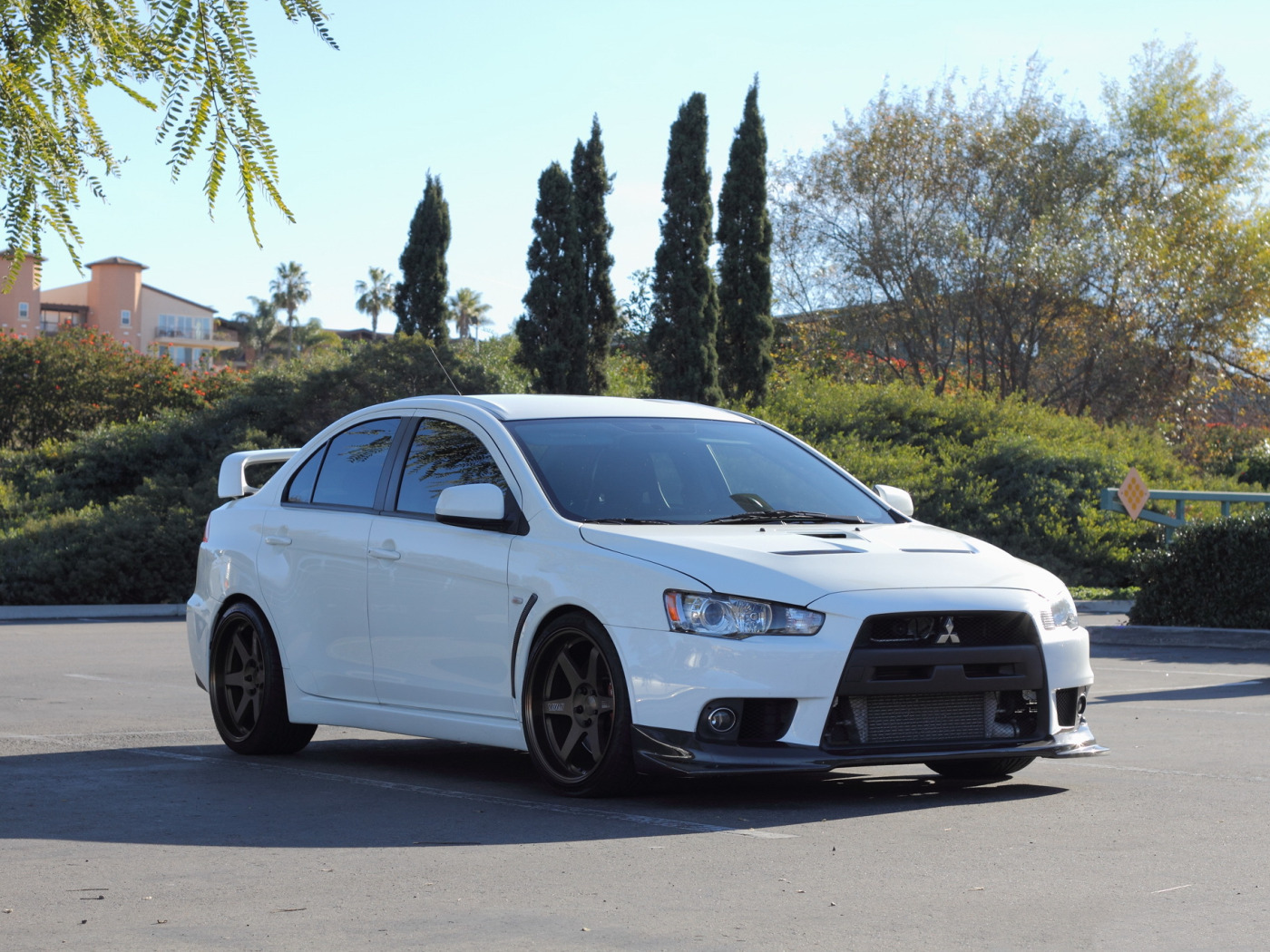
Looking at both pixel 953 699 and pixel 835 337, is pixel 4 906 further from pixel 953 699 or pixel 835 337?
pixel 835 337

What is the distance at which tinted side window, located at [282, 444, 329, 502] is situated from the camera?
8875mm

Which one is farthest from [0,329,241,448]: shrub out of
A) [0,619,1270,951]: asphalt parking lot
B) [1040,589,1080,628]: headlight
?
[1040,589,1080,628]: headlight

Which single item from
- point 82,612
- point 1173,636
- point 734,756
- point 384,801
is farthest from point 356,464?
point 82,612

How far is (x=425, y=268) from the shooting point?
36.5 m

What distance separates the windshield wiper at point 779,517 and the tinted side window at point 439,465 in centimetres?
103

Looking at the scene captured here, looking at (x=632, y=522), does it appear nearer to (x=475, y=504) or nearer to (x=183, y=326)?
(x=475, y=504)

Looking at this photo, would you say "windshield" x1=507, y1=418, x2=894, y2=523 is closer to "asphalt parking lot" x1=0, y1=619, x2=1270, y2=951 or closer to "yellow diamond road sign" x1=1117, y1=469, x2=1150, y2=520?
"asphalt parking lot" x1=0, y1=619, x2=1270, y2=951

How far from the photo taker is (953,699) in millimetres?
6859

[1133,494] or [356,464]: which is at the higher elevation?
[1133,494]

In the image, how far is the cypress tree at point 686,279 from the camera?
3066cm

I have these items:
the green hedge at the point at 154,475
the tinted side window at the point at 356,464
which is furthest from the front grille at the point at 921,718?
the green hedge at the point at 154,475

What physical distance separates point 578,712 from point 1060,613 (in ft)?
6.75

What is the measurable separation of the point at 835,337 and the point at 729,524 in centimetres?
3086

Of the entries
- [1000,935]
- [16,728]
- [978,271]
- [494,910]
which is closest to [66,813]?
[494,910]
